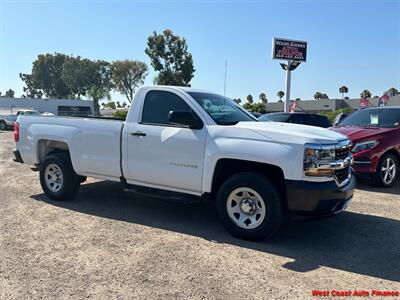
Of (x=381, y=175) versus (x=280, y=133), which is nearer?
(x=280, y=133)

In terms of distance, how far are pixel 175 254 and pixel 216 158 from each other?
1.33m

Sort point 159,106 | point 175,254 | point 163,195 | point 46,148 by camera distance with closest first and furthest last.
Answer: point 175,254
point 163,195
point 159,106
point 46,148

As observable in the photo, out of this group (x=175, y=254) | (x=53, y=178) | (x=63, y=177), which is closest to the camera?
(x=175, y=254)

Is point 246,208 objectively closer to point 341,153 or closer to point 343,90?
point 341,153

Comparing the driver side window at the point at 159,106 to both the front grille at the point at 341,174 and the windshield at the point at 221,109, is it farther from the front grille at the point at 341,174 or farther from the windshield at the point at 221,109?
the front grille at the point at 341,174

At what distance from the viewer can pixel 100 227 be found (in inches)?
222

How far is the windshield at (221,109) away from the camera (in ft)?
18.4

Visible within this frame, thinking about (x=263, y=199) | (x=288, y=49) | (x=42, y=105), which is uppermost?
(x=288, y=49)

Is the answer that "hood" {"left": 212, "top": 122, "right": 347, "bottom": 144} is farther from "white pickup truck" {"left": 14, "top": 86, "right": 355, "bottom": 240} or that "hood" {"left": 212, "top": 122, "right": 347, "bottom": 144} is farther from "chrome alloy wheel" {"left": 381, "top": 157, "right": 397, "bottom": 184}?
"chrome alloy wheel" {"left": 381, "top": 157, "right": 397, "bottom": 184}

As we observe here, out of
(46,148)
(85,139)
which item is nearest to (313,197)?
(85,139)

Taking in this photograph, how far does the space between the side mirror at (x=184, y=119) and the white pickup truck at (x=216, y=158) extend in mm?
13

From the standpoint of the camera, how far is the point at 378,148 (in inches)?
322

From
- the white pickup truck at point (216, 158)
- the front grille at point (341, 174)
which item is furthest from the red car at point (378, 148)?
the front grille at point (341, 174)

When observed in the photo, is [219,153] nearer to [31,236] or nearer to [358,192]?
[31,236]
